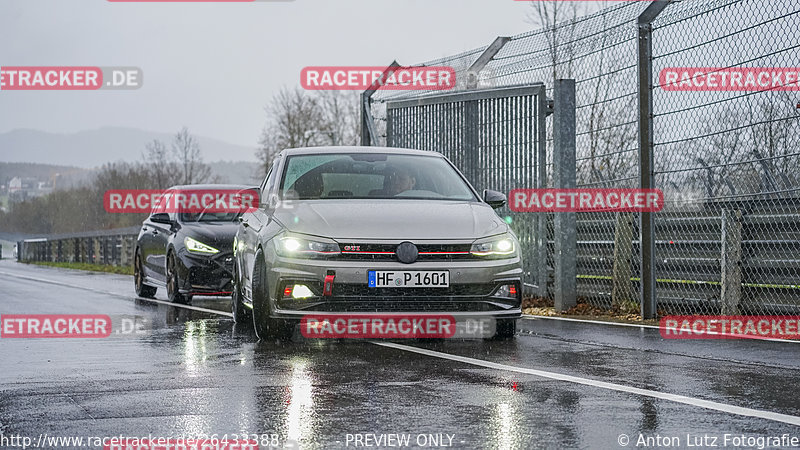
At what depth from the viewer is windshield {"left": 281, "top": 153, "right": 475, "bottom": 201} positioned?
962cm

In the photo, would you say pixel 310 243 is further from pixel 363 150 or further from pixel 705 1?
pixel 705 1

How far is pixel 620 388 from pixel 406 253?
2.44 m

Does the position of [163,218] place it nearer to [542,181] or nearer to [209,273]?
[209,273]

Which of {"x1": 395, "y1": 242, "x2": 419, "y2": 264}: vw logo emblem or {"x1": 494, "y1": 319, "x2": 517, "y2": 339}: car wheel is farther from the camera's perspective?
{"x1": 494, "y1": 319, "x2": 517, "y2": 339}: car wheel

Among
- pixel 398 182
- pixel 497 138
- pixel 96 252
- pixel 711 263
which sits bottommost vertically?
pixel 711 263

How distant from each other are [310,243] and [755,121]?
4.01 metres

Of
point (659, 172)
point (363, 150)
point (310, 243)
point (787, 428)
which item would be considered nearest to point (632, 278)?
point (659, 172)

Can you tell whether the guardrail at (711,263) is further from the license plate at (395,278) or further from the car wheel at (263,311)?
the car wheel at (263,311)

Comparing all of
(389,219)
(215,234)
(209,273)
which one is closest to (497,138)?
(215,234)

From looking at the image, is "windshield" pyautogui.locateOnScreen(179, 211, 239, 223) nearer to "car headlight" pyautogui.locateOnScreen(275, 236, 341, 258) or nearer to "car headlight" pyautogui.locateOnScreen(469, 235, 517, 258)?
"car headlight" pyautogui.locateOnScreen(275, 236, 341, 258)

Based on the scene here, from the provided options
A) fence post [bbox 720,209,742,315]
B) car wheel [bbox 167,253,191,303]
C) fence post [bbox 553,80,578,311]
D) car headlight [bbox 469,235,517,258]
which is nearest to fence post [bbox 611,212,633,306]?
fence post [bbox 553,80,578,311]

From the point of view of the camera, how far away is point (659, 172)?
11148 mm

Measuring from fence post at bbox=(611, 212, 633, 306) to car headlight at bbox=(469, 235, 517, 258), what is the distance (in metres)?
3.73

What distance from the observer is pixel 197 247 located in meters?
14.4
